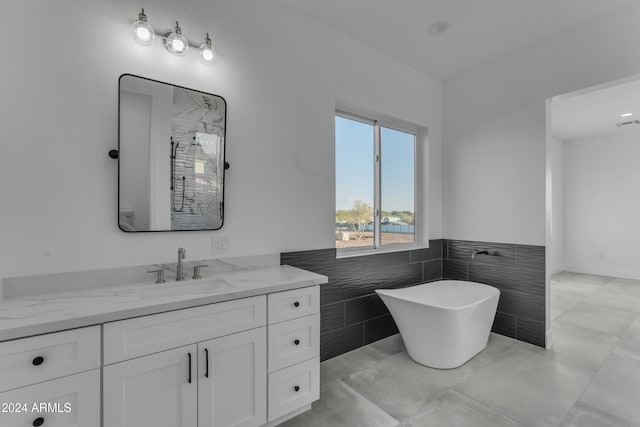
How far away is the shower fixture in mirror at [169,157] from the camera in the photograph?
1694 mm

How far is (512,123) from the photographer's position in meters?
3.01

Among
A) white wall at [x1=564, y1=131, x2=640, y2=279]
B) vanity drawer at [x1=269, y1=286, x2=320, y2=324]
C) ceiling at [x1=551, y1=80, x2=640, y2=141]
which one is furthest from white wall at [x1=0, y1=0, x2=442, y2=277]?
white wall at [x1=564, y1=131, x2=640, y2=279]

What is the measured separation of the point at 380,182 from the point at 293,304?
71.0 inches

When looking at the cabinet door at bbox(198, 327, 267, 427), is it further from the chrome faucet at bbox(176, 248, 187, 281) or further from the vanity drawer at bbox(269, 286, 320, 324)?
the chrome faucet at bbox(176, 248, 187, 281)

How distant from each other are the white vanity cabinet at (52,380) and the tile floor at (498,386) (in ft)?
3.58

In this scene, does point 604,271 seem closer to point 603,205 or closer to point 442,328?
point 603,205

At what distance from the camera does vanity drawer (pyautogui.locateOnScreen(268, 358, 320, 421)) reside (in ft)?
5.48

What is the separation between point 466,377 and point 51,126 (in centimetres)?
307

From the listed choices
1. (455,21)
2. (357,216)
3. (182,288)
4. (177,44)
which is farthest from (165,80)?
(455,21)

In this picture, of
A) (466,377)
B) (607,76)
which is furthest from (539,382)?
(607,76)

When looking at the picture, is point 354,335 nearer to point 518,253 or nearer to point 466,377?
point 466,377

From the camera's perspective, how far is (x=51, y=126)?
1.51 metres

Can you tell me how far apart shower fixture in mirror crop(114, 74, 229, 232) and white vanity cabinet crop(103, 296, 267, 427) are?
2.17 ft

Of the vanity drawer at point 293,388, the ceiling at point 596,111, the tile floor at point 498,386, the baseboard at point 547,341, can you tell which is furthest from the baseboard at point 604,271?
the vanity drawer at point 293,388
